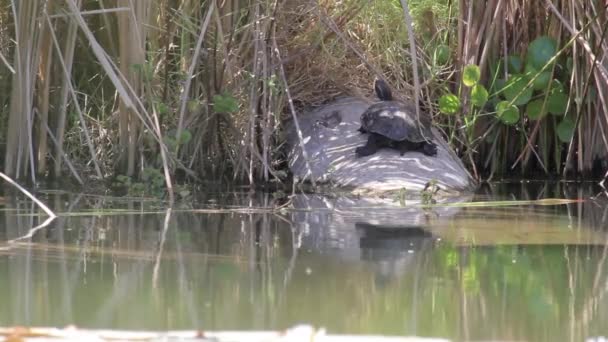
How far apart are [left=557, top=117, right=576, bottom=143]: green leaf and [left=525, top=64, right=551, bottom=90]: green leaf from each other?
8.4 inches

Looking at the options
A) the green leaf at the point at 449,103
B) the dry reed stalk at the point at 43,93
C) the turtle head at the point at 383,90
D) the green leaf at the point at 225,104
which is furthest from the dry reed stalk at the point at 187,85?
the green leaf at the point at 449,103

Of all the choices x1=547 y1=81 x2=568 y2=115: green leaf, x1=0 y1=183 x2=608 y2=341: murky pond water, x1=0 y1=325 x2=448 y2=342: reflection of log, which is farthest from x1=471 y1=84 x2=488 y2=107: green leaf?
x1=0 y1=325 x2=448 y2=342: reflection of log

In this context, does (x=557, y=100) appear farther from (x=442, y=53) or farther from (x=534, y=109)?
(x=442, y=53)

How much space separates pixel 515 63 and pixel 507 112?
276 mm

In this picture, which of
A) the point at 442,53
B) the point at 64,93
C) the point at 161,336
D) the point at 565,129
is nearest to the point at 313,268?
the point at 161,336

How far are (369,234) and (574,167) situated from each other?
2269mm

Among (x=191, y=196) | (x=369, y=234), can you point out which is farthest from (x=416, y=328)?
(x=191, y=196)

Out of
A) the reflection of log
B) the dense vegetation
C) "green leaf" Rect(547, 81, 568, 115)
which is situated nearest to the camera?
the reflection of log

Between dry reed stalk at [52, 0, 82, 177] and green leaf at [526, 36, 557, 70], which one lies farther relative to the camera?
green leaf at [526, 36, 557, 70]

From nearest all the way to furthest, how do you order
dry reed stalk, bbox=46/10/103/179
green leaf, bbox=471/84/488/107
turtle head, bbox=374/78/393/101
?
dry reed stalk, bbox=46/10/103/179
green leaf, bbox=471/84/488/107
turtle head, bbox=374/78/393/101

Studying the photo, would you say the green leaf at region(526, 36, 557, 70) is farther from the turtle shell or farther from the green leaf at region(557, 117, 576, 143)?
the turtle shell

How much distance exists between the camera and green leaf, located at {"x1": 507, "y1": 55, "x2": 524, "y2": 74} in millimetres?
5430

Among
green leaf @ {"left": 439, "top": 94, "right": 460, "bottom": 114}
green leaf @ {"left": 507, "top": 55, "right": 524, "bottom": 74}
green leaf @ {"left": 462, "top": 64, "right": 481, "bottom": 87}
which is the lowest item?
green leaf @ {"left": 439, "top": 94, "right": 460, "bottom": 114}

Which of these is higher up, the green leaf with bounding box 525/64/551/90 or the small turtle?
the green leaf with bounding box 525/64/551/90
